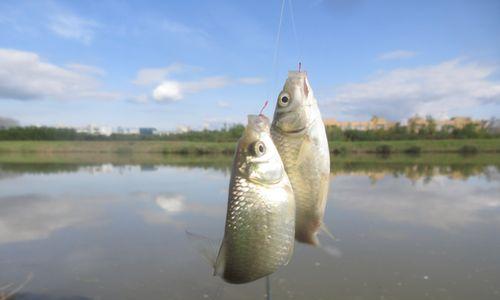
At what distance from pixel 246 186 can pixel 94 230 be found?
12603mm

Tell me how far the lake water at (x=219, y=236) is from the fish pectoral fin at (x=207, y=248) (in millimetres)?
1303

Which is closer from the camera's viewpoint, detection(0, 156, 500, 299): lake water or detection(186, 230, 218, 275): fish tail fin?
detection(186, 230, 218, 275): fish tail fin

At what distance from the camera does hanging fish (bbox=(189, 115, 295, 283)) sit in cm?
146

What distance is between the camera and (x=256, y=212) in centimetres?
151

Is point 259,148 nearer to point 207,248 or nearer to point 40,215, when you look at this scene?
point 207,248

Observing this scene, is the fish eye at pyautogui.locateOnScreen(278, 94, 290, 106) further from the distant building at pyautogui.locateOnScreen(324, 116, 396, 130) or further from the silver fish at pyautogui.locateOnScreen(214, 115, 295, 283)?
the distant building at pyautogui.locateOnScreen(324, 116, 396, 130)

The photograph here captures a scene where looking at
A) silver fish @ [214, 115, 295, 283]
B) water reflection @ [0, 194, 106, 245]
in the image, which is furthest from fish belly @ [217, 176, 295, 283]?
water reflection @ [0, 194, 106, 245]

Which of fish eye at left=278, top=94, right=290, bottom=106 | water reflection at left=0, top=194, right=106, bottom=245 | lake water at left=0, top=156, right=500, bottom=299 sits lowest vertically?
water reflection at left=0, top=194, right=106, bottom=245

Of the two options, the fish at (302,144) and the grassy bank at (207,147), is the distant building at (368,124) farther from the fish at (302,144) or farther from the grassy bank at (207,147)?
the fish at (302,144)

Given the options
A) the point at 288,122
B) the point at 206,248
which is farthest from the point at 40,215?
the point at 288,122

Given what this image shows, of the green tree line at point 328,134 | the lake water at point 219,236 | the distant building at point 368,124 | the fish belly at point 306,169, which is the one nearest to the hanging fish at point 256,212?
the fish belly at point 306,169

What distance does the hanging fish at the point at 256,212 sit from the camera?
1456mm

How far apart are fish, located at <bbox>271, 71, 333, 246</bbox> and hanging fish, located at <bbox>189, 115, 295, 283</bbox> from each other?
0.37 feet

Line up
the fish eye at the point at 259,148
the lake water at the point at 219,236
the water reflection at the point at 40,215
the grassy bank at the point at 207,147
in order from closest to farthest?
the fish eye at the point at 259,148
the lake water at the point at 219,236
the water reflection at the point at 40,215
the grassy bank at the point at 207,147
